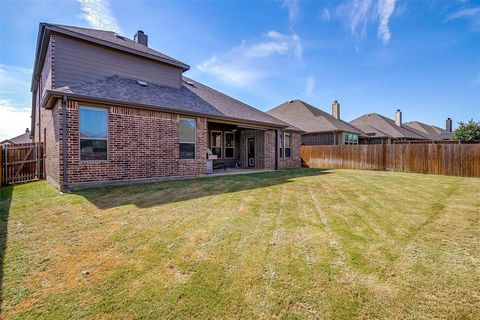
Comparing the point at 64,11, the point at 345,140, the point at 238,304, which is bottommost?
the point at 238,304

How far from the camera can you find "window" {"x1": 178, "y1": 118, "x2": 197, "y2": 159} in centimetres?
1026

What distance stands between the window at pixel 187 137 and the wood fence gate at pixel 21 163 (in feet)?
22.1

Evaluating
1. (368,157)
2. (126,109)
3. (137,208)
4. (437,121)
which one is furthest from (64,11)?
(437,121)

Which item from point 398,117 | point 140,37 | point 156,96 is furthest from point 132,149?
point 398,117

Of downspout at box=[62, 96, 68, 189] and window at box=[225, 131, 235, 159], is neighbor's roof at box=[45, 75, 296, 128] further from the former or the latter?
window at box=[225, 131, 235, 159]

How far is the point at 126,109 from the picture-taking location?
28.3ft

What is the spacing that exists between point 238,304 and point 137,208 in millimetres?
3882

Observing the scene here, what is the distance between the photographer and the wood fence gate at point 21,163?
30.9 ft

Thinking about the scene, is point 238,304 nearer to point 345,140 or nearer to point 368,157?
point 368,157

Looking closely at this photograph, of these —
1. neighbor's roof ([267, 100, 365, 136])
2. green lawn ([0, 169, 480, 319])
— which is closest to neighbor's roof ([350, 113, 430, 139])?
neighbor's roof ([267, 100, 365, 136])

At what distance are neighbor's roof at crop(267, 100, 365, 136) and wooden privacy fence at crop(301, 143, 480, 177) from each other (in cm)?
430

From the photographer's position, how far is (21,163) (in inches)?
401

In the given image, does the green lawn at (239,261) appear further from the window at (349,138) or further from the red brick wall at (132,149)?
the window at (349,138)

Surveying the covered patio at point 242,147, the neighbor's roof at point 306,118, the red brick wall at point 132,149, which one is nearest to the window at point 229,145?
the covered patio at point 242,147
